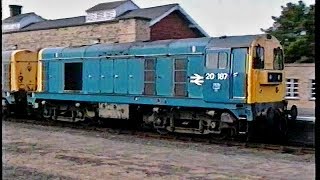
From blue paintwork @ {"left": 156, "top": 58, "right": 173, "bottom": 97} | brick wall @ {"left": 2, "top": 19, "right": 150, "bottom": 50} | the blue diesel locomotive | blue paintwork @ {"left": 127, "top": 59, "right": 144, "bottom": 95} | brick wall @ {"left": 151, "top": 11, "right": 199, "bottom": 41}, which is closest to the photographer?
the blue diesel locomotive

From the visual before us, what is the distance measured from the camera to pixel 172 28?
27.3 meters

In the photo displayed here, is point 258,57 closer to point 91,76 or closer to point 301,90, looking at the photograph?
point 91,76

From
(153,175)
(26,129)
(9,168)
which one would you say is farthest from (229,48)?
(26,129)

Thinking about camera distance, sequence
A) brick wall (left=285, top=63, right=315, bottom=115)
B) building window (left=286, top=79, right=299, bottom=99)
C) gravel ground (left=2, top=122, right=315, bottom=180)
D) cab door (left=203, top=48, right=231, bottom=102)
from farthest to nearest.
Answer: building window (left=286, top=79, right=299, bottom=99) < brick wall (left=285, top=63, right=315, bottom=115) < cab door (left=203, top=48, right=231, bottom=102) < gravel ground (left=2, top=122, right=315, bottom=180)

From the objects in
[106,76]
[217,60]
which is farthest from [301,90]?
[106,76]

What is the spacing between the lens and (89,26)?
25281 mm

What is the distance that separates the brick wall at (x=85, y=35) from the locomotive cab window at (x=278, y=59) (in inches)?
432

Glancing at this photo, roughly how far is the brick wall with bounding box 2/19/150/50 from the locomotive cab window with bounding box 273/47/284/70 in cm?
1097

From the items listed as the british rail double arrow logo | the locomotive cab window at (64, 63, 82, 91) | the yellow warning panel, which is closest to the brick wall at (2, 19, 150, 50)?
the yellow warning panel

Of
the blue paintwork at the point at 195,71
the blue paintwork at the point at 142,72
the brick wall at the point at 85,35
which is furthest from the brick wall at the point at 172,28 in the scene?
the blue paintwork at the point at 195,71

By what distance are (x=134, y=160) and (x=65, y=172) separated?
1751 mm

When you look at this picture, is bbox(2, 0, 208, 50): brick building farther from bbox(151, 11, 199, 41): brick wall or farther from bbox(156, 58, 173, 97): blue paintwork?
bbox(156, 58, 173, 97): blue paintwork

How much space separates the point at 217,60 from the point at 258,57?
3.29 feet

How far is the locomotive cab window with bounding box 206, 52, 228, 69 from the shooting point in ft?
36.8
